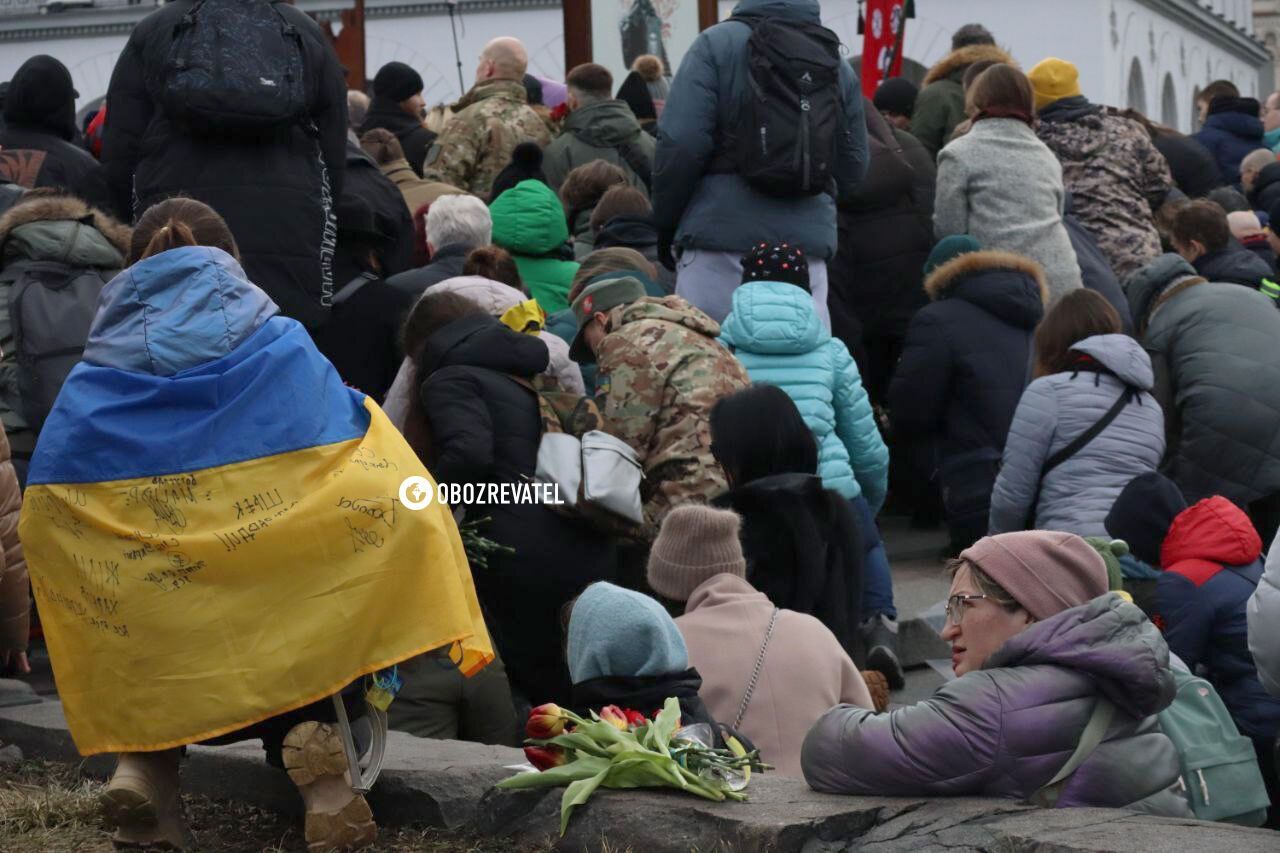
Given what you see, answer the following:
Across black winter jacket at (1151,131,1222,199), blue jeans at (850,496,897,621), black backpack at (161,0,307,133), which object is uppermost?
black backpack at (161,0,307,133)

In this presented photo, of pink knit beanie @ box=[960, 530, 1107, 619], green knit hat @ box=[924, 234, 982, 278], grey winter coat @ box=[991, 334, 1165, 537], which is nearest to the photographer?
pink knit beanie @ box=[960, 530, 1107, 619]

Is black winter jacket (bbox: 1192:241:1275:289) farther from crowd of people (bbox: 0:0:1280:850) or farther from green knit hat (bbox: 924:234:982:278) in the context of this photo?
green knit hat (bbox: 924:234:982:278)

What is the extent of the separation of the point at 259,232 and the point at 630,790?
9.73 feet

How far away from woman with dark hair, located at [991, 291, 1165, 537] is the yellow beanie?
3649mm

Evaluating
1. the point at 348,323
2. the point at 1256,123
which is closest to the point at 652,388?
the point at 348,323

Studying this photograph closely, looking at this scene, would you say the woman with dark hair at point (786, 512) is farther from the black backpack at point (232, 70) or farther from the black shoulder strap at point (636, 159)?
the black shoulder strap at point (636, 159)

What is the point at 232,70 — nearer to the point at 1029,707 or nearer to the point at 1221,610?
the point at 1221,610

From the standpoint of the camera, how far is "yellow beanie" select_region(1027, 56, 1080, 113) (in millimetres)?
11383

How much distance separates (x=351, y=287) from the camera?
26.4ft

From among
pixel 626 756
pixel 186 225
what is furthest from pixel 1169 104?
pixel 626 756

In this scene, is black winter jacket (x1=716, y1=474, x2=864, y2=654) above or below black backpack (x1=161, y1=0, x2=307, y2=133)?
below

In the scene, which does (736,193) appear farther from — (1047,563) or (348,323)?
(1047,563)

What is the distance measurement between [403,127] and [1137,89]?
29813 mm

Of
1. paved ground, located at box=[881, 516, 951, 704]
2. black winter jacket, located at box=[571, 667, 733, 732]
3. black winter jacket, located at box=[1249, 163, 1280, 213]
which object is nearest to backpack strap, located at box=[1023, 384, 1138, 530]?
paved ground, located at box=[881, 516, 951, 704]
